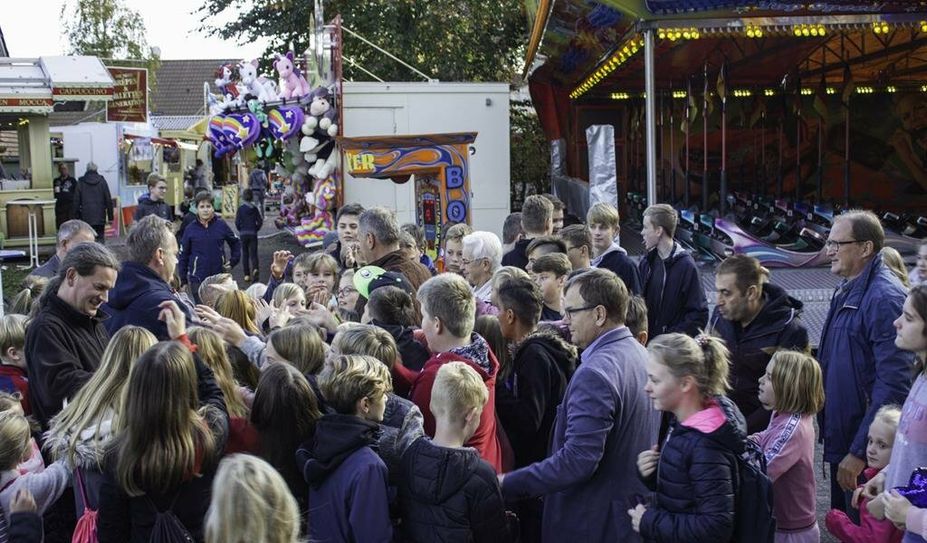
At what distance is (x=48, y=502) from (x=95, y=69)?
68.2 ft

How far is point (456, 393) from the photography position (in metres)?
3.91

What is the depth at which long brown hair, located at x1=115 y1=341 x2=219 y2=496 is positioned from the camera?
143 inches

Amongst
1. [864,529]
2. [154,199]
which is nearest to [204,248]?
[154,199]

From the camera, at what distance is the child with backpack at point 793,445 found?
471cm

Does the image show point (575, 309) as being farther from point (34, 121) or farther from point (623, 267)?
point (34, 121)

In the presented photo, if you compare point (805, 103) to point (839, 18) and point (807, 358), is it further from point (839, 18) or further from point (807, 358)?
point (807, 358)

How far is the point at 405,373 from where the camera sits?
484cm

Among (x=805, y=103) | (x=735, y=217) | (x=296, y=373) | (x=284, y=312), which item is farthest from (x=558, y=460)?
(x=805, y=103)

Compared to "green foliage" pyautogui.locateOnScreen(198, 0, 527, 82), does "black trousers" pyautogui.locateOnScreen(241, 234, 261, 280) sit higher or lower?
lower

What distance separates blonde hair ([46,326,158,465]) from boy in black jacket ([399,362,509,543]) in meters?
1.05

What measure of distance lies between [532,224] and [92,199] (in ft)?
52.4

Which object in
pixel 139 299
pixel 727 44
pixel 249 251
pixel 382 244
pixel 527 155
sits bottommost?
pixel 249 251

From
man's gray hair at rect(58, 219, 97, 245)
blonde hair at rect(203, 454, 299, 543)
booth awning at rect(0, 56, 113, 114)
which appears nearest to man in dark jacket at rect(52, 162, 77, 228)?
booth awning at rect(0, 56, 113, 114)

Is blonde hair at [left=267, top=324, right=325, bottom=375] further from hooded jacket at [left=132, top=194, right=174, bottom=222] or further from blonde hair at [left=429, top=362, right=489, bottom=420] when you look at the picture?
hooded jacket at [left=132, top=194, right=174, bottom=222]
